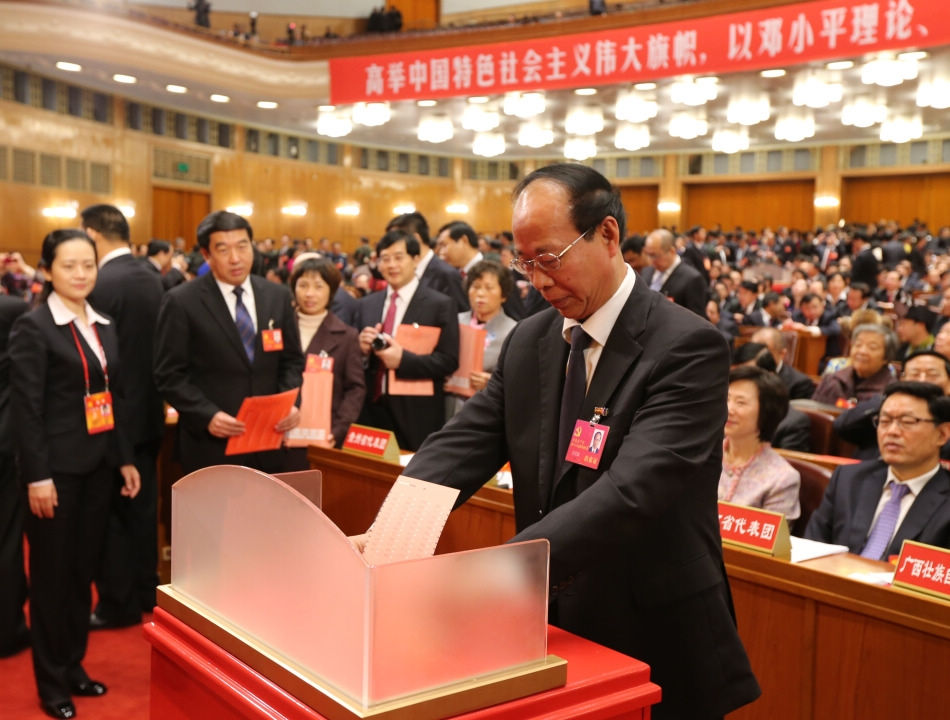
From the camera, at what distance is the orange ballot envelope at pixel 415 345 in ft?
11.8

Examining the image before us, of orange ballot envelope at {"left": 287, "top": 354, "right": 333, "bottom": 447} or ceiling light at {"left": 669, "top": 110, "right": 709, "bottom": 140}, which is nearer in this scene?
orange ballot envelope at {"left": 287, "top": 354, "right": 333, "bottom": 447}

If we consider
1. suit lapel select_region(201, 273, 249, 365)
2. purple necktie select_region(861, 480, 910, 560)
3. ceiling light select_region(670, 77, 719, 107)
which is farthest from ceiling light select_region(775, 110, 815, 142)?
suit lapel select_region(201, 273, 249, 365)

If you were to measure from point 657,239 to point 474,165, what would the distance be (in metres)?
17.4

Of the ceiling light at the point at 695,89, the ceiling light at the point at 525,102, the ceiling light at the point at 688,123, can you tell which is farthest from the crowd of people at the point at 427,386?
the ceiling light at the point at 688,123

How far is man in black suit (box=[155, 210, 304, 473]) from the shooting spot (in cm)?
297

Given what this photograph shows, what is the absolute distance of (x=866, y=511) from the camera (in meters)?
2.62

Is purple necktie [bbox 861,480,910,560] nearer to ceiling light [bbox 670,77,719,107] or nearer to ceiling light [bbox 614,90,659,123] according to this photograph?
ceiling light [bbox 670,77,719,107]

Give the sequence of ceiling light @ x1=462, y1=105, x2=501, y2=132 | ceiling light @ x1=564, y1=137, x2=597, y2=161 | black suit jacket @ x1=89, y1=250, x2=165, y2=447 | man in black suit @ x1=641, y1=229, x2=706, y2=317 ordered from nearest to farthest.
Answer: black suit jacket @ x1=89, y1=250, x2=165, y2=447 < man in black suit @ x1=641, y1=229, x2=706, y2=317 < ceiling light @ x1=462, y1=105, x2=501, y2=132 < ceiling light @ x1=564, y1=137, x2=597, y2=161

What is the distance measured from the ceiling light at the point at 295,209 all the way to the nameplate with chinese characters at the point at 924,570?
1701 cm

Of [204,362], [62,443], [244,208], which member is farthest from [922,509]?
[244,208]

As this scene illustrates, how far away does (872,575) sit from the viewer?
2.13 m

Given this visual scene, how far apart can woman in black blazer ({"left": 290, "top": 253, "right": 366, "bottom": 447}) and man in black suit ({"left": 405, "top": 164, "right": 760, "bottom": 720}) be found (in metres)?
2.11

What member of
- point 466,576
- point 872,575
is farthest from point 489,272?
point 466,576

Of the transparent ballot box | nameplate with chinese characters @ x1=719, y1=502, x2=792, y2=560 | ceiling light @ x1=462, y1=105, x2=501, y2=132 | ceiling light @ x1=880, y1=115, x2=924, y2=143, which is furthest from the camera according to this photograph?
ceiling light @ x1=880, y1=115, x2=924, y2=143
